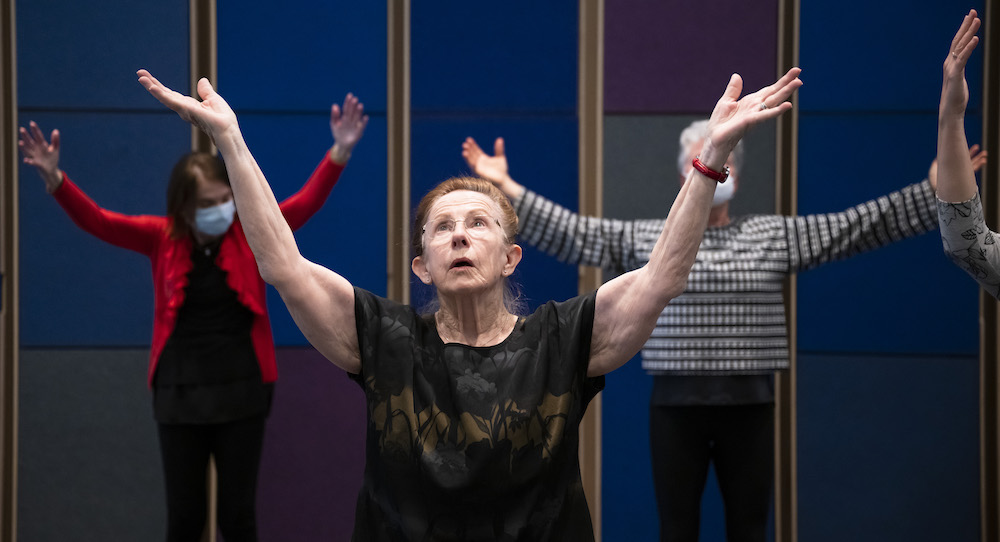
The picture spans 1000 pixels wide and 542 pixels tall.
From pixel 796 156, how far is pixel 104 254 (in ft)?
8.26

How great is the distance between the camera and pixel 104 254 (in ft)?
10.6

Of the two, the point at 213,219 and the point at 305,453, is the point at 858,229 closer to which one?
the point at 213,219

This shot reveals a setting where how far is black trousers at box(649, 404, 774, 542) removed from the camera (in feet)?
7.75

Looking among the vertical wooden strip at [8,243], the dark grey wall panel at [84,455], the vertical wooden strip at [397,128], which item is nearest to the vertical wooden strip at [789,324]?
the vertical wooden strip at [397,128]

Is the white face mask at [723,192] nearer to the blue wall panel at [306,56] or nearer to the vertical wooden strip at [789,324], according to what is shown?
the vertical wooden strip at [789,324]

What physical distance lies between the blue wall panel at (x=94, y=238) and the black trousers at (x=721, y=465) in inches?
76.2

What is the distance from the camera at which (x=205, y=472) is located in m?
2.48

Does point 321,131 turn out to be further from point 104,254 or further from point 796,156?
point 796,156

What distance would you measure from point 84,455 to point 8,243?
80cm

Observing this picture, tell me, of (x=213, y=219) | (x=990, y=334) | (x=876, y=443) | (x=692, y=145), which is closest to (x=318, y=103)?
(x=213, y=219)

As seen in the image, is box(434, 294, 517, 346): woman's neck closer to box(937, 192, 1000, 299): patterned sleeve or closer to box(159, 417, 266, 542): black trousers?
box(937, 192, 1000, 299): patterned sleeve

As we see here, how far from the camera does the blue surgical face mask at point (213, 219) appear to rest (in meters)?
2.48

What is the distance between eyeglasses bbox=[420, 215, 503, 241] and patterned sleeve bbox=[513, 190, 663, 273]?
1.00m

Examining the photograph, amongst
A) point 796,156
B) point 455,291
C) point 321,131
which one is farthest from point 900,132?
point 455,291
